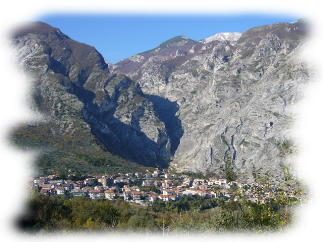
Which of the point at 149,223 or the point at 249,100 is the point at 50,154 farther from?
the point at 249,100

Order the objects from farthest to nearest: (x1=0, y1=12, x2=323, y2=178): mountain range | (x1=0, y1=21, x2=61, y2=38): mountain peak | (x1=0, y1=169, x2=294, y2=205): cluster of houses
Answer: (x1=0, y1=21, x2=61, y2=38): mountain peak → (x1=0, y1=12, x2=323, y2=178): mountain range → (x1=0, y1=169, x2=294, y2=205): cluster of houses

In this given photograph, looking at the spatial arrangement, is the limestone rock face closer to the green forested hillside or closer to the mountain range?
the mountain range

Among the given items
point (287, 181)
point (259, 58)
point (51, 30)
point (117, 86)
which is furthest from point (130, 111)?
point (287, 181)

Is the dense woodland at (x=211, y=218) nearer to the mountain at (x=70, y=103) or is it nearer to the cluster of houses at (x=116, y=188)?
the cluster of houses at (x=116, y=188)

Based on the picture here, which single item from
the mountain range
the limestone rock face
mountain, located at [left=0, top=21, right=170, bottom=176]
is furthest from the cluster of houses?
the limestone rock face

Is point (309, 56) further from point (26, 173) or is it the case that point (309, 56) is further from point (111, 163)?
point (26, 173)

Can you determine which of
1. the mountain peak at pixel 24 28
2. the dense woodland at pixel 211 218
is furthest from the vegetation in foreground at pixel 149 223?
the mountain peak at pixel 24 28
